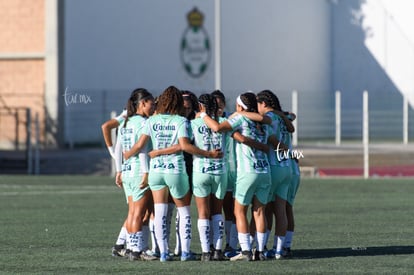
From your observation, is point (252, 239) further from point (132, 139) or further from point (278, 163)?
point (132, 139)

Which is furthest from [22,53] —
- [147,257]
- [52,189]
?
[147,257]

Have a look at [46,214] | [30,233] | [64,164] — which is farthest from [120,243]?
[64,164]

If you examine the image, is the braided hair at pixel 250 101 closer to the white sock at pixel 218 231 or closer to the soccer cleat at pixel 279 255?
the white sock at pixel 218 231

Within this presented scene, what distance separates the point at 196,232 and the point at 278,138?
3645 millimetres

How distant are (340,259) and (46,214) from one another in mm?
8094

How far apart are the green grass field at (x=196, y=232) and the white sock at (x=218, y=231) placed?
1.13 ft

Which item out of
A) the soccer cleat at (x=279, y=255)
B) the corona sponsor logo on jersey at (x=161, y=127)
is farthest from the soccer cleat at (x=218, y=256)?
the corona sponsor logo on jersey at (x=161, y=127)

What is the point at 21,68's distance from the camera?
41906 mm

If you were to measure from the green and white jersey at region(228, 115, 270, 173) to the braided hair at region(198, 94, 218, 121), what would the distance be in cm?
21

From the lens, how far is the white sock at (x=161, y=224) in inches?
538

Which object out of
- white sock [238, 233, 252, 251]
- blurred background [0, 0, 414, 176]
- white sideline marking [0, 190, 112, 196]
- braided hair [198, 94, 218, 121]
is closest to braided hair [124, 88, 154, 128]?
braided hair [198, 94, 218, 121]

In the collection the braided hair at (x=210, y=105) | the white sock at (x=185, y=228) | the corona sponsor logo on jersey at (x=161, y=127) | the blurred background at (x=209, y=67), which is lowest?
the white sock at (x=185, y=228)

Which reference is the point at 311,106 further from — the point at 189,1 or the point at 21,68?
the point at 21,68

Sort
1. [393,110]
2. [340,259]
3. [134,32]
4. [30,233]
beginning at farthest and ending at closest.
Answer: [393,110], [134,32], [30,233], [340,259]
